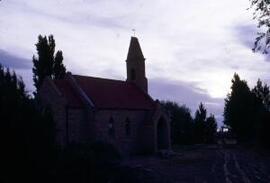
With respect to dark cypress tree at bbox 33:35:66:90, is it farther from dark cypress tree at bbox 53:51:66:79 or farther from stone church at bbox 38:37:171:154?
stone church at bbox 38:37:171:154

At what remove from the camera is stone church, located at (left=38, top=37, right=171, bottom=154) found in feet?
162

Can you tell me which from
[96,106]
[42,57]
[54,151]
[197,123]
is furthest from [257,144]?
[54,151]

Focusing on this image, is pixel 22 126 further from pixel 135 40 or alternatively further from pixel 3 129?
pixel 135 40

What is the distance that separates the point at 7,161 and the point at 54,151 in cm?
205

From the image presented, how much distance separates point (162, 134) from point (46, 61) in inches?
672

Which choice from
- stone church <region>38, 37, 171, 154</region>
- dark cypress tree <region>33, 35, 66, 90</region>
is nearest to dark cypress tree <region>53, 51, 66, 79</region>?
dark cypress tree <region>33, 35, 66, 90</region>

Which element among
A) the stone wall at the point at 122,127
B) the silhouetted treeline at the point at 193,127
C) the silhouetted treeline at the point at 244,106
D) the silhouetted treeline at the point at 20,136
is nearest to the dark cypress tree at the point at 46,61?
the stone wall at the point at 122,127

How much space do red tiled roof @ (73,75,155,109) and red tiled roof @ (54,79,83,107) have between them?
116cm

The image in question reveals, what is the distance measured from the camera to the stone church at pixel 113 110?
49438 mm

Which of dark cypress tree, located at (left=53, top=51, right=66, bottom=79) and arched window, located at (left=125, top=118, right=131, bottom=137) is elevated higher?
dark cypress tree, located at (left=53, top=51, right=66, bottom=79)

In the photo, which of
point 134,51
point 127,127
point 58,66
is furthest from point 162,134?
point 58,66

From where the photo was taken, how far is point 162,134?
202 ft

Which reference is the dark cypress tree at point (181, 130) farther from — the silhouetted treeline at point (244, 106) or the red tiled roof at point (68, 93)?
the red tiled roof at point (68, 93)

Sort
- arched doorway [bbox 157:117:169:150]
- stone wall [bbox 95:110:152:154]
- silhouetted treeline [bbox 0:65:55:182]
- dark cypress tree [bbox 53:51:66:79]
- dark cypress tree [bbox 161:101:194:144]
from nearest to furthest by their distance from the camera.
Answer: silhouetted treeline [bbox 0:65:55:182] < stone wall [bbox 95:110:152:154] < dark cypress tree [bbox 53:51:66:79] < arched doorway [bbox 157:117:169:150] < dark cypress tree [bbox 161:101:194:144]
